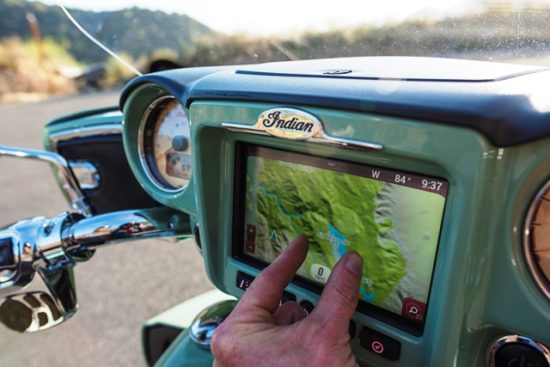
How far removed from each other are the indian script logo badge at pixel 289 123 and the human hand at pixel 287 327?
20 cm

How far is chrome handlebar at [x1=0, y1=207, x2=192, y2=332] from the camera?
1.24 meters

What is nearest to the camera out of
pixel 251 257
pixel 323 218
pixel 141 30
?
pixel 323 218

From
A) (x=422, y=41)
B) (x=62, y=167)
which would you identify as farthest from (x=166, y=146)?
(x=422, y=41)

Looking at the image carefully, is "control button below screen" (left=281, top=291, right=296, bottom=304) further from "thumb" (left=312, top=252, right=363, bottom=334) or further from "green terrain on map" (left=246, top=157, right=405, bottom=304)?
"thumb" (left=312, top=252, right=363, bottom=334)

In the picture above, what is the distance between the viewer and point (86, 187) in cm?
164

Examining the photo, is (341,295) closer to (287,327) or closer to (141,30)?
(287,327)

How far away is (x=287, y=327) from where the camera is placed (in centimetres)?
74

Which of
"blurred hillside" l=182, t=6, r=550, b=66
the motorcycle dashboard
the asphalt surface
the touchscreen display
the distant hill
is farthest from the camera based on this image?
the asphalt surface

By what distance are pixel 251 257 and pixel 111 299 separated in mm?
2388

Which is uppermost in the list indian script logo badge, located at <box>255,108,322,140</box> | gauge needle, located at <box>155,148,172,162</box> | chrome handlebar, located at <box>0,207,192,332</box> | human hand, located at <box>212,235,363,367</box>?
indian script logo badge, located at <box>255,108,322,140</box>

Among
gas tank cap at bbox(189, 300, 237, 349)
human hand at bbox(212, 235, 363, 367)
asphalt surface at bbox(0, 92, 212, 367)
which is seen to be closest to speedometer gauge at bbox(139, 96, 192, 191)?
gas tank cap at bbox(189, 300, 237, 349)

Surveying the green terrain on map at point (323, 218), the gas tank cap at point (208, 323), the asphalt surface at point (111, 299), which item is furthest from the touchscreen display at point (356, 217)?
the asphalt surface at point (111, 299)

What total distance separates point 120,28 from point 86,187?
497mm

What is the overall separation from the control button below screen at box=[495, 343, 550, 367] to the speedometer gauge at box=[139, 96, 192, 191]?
2.57 feet
